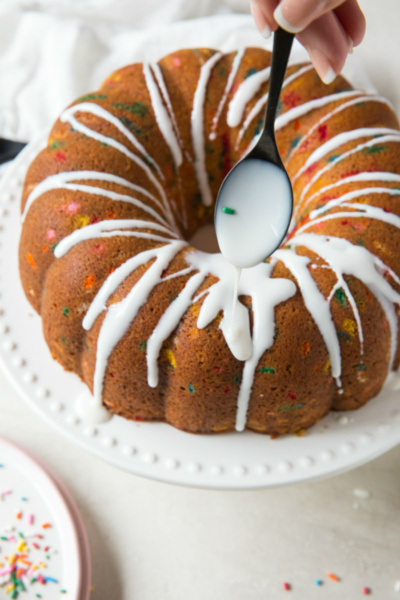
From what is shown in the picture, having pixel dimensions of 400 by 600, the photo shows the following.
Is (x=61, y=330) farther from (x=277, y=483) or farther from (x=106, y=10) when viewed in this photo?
(x=106, y=10)

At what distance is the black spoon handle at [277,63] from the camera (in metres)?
1.20

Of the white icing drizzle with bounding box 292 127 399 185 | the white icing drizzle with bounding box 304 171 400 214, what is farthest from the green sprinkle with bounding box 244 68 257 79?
the white icing drizzle with bounding box 304 171 400 214

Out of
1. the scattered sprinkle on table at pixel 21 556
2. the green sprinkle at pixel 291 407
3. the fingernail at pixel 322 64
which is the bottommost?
the scattered sprinkle on table at pixel 21 556

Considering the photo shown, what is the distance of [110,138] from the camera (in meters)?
1.58

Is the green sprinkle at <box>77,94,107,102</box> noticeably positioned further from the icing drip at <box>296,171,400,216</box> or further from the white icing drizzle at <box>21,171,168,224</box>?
the icing drip at <box>296,171,400,216</box>

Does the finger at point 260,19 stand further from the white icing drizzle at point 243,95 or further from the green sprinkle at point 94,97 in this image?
the green sprinkle at point 94,97

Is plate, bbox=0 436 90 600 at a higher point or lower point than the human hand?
lower

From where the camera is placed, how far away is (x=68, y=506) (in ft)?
5.12

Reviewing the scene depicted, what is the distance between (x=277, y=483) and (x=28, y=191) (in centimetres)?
88

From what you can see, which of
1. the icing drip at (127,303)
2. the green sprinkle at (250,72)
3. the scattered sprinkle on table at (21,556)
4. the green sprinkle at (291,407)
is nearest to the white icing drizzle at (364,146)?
the green sprinkle at (250,72)

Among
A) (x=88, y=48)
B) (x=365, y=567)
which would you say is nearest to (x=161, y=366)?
(x=365, y=567)

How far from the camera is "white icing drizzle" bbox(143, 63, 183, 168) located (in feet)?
5.44

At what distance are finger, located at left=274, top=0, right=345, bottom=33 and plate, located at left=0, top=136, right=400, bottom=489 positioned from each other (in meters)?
0.82

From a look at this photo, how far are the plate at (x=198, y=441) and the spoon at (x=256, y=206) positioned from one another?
1.38ft
